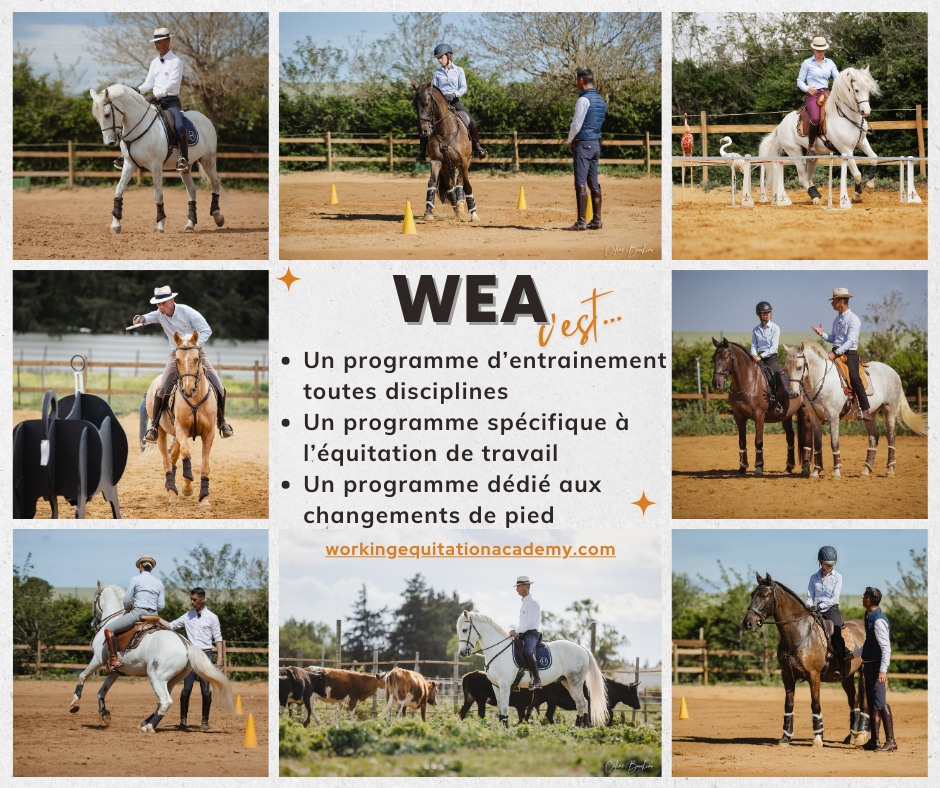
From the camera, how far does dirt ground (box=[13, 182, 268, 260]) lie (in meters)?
13.7

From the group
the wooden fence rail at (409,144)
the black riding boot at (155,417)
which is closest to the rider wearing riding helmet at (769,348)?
the wooden fence rail at (409,144)

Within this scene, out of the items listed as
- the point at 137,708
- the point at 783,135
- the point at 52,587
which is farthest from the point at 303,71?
the point at 137,708

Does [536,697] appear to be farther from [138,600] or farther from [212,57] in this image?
[212,57]

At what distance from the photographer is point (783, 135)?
14656 mm

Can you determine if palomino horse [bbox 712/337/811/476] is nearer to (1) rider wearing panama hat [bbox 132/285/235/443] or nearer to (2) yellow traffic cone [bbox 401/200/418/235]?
(2) yellow traffic cone [bbox 401/200/418/235]

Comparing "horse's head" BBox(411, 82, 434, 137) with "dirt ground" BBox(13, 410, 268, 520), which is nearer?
"dirt ground" BBox(13, 410, 268, 520)

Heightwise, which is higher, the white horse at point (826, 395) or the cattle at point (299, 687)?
the white horse at point (826, 395)

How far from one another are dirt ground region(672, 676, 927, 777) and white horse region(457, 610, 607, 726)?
902 millimetres

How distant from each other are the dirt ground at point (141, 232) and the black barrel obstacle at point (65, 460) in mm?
1842

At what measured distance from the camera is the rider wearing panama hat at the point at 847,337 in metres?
13.2

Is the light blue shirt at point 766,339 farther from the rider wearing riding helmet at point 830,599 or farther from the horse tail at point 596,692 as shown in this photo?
the horse tail at point 596,692

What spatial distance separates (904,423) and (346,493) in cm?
623

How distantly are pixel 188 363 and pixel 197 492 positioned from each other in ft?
5.07

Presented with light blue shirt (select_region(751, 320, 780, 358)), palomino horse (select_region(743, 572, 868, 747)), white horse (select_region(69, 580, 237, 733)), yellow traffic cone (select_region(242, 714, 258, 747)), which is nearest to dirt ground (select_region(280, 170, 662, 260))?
light blue shirt (select_region(751, 320, 780, 358))
